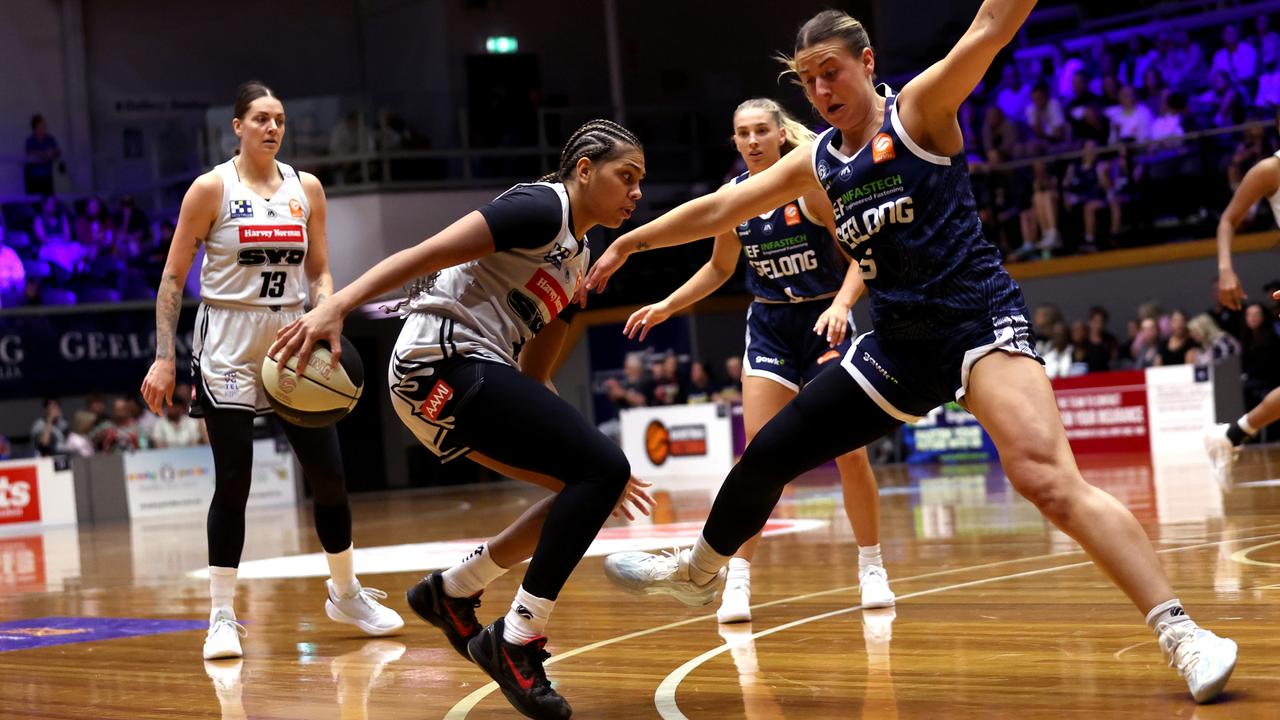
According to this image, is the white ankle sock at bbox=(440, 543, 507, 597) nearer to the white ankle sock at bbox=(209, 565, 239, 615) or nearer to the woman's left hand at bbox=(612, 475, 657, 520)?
the woman's left hand at bbox=(612, 475, 657, 520)

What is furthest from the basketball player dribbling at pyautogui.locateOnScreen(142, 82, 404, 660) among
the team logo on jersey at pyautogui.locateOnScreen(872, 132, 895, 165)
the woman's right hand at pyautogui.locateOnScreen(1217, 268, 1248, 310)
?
the woman's right hand at pyautogui.locateOnScreen(1217, 268, 1248, 310)

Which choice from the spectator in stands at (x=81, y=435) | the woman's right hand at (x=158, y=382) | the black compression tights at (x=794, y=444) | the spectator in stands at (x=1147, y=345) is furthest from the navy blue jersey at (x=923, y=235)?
the spectator in stands at (x=81, y=435)

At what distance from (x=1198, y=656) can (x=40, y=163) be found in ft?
69.3

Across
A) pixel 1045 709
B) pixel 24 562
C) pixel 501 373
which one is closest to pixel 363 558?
pixel 24 562

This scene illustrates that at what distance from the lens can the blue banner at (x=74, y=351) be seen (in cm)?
1986

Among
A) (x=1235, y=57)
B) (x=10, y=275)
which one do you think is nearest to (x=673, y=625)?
(x=1235, y=57)

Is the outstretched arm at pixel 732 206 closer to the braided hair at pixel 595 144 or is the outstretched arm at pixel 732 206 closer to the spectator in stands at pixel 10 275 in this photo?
the braided hair at pixel 595 144

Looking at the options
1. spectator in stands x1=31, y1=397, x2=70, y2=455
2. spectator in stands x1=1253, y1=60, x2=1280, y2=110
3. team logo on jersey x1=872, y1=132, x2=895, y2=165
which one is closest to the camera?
team logo on jersey x1=872, y1=132, x2=895, y2=165

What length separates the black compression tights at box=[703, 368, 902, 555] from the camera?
13.1 feet

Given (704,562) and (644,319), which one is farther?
(644,319)

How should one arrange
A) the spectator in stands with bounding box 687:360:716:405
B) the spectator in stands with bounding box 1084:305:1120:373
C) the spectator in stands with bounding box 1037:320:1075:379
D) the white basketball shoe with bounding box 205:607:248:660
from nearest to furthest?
the white basketball shoe with bounding box 205:607:248:660
the spectator in stands with bounding box 1084:305:1120:373
the spectator in stands with bounding box 1037:320:1075:379
the spectator in stands with bounding box 687:360:716:405

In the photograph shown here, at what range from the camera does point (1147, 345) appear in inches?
591

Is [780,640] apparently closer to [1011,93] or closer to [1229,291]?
[1229,291]

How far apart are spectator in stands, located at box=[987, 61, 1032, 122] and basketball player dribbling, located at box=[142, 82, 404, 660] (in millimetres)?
14184
